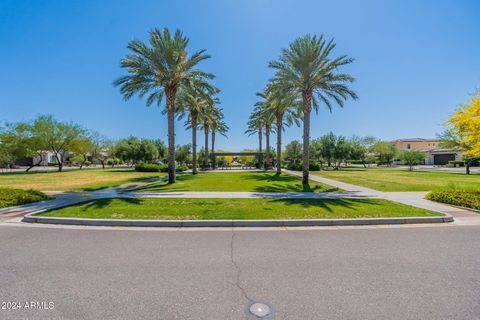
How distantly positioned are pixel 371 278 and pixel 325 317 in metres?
1.49

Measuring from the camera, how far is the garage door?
61.4 metres

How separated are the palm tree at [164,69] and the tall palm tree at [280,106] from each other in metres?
5.89

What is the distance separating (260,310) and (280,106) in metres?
23.4

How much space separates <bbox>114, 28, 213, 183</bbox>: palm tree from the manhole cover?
15.3 metres

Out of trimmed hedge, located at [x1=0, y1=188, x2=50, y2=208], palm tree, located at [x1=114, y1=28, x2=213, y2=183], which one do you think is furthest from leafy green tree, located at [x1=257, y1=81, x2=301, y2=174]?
trimmed hedge, located at [x1=0, y1=188, x2=50, y2=208]

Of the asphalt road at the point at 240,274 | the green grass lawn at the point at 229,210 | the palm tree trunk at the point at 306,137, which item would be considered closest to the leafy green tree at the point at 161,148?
the palm tree trunk at the point at 306,137

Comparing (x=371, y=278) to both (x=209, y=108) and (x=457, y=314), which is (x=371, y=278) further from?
(x=209, y=108)

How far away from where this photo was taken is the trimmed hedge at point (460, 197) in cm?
916

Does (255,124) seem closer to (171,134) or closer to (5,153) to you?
(171,134)

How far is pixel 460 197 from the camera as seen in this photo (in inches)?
391

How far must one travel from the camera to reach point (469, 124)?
10531mm

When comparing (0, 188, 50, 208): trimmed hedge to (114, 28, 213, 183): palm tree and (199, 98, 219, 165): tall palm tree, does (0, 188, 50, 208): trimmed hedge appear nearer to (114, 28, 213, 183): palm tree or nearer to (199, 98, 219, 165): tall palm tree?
(114, 28, 213, 183): palm tree

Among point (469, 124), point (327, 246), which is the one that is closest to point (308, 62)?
point (469, 124)

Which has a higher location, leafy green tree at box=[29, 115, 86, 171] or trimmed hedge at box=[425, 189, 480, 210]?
leafy green tree at box=[29, 115, 86, 171]
